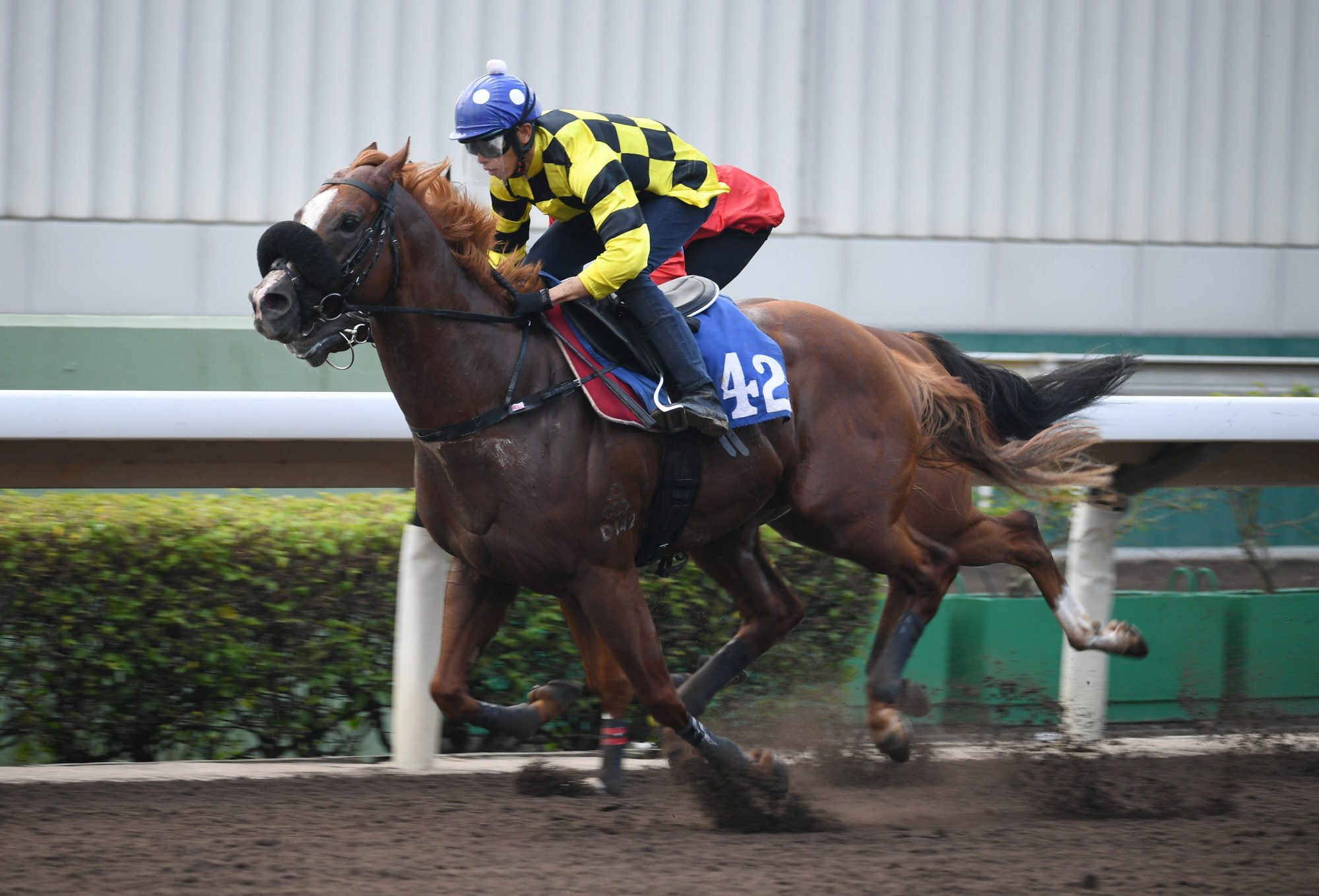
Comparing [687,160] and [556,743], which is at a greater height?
[687,160]

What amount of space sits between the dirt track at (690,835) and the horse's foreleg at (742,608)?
347mm

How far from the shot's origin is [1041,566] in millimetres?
4590

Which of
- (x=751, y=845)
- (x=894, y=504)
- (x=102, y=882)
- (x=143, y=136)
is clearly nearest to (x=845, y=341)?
(x=894, y=504)

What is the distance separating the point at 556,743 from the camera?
4523 mm

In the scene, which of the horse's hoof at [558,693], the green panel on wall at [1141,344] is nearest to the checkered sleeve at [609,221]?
the horse's hoof at [558,693]

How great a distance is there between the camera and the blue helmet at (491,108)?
3.29 metres

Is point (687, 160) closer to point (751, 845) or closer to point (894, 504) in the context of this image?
point (894, 504)

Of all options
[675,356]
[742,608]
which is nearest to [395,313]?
[675,356]

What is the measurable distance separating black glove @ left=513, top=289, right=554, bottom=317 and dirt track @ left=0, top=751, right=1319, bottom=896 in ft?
4.50

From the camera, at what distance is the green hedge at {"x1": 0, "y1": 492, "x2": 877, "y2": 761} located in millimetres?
3904

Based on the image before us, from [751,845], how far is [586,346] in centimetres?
138

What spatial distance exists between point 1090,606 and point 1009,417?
0.72m

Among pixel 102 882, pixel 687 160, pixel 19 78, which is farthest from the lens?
pixel 19 78

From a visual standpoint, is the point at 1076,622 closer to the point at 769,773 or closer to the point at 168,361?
the point at 769,773
